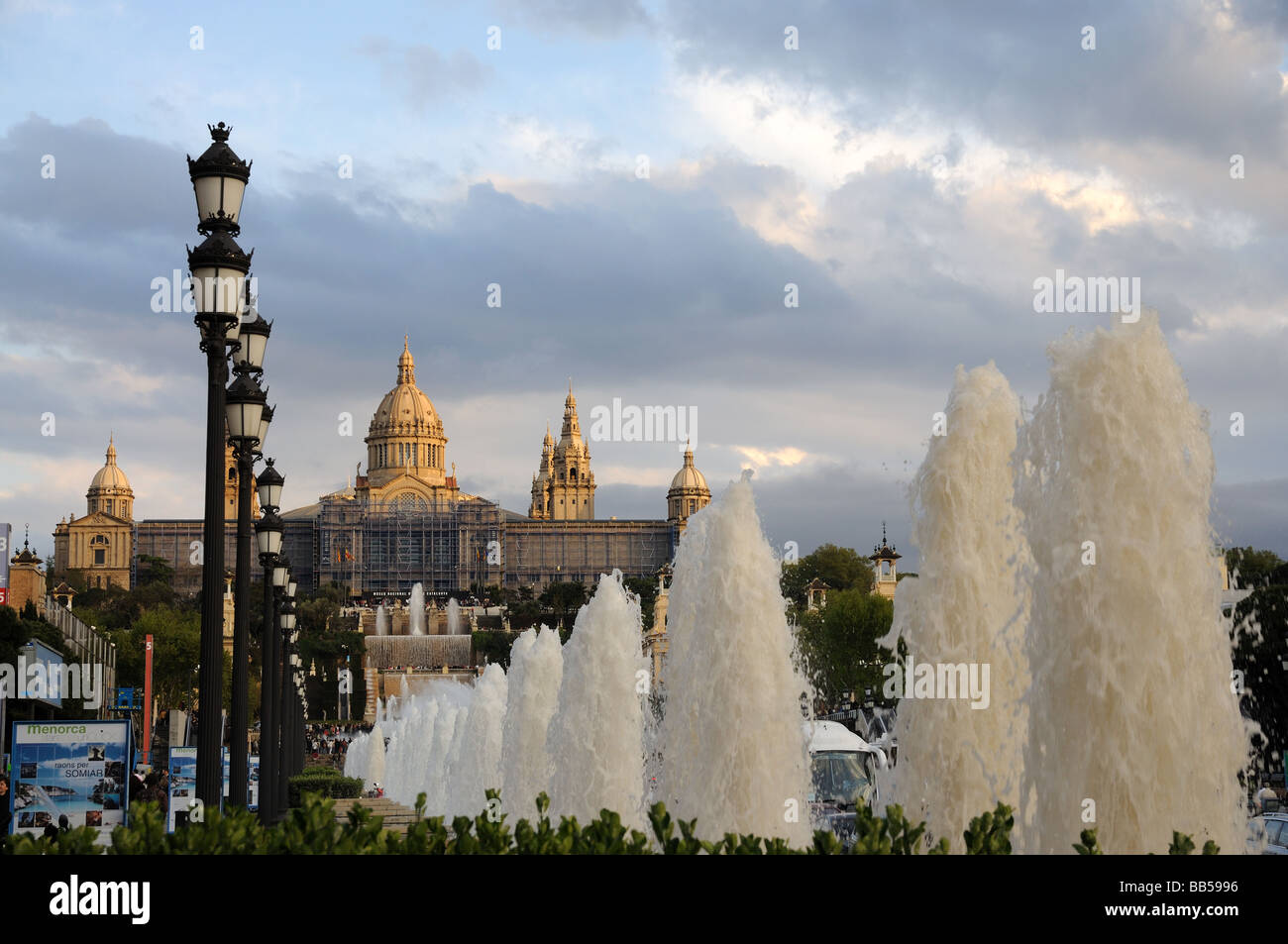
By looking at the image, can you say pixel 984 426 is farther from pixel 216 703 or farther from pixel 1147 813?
pixel 216 703

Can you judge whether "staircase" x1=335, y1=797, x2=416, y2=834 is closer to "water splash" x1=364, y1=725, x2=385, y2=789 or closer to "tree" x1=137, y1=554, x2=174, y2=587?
"water splash" x1=364, y1=725, x2=385, y2=789

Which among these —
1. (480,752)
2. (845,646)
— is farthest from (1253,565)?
(480,752)

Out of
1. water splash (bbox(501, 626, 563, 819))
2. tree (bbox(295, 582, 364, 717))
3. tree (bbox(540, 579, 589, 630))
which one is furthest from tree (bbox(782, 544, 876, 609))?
water splash (bbox(501, 626, 563, 819))

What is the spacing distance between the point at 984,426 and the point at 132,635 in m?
81.9

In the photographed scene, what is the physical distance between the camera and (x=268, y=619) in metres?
20.1

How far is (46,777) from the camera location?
15.6 m

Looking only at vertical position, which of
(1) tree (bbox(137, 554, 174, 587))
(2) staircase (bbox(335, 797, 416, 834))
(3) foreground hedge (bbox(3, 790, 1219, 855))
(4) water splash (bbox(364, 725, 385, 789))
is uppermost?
(1) tree (bbox(137, 554, 174, 587))

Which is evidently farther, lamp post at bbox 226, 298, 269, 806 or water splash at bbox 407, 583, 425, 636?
water splash at bbox 407, 583, 425, 636

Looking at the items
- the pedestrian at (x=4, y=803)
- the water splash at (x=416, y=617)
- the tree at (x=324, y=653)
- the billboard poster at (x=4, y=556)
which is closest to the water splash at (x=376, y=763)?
the billboard poster at (x=4, y=556)

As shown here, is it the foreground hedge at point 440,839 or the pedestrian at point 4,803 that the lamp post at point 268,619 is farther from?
the foreground hedge at point 440,839

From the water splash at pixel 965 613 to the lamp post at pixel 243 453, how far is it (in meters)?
6.51

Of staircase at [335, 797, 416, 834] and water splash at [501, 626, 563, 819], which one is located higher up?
water splash at [501, 626, 563, 819]

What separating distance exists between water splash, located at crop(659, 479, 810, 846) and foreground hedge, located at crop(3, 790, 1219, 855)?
23.9 feet

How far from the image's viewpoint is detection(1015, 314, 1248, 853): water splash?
1053 centimetres
